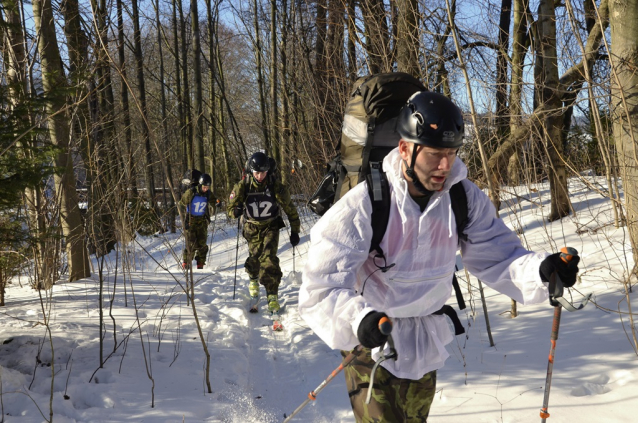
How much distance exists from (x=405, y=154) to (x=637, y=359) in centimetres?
307

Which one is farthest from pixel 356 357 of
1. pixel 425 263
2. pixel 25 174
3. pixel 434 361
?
pixel 25 174

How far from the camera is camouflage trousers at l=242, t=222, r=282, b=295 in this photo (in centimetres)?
653

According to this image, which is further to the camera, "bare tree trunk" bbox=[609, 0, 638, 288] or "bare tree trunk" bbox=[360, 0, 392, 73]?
"bare tree trunk" bbox=[360, 0, 392, 73]

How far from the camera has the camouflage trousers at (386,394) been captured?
2139 millimetres

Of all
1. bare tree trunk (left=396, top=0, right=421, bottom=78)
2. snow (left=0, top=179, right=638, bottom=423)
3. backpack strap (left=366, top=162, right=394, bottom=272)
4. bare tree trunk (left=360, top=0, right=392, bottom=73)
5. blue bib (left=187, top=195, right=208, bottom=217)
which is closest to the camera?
backpack strap (left=366, top=162, right=394, bottom=272)

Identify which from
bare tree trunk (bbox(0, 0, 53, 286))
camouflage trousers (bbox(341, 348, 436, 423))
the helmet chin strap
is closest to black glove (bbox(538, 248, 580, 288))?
the helmet chin strap

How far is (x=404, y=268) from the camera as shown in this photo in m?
2.08

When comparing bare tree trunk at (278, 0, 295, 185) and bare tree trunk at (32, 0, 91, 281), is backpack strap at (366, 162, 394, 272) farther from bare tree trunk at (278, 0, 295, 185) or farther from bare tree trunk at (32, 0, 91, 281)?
bare tree trunk at (278, 0, 295, 185)

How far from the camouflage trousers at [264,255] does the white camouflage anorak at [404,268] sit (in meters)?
4.42

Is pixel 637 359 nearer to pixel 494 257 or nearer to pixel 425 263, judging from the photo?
pixel 494 257

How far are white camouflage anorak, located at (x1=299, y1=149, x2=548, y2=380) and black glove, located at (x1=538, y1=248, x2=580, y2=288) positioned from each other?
38mm

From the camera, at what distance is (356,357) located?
223 centimetres

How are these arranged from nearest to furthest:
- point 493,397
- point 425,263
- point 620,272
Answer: point 425,263 → point 493,397 → point 620,272

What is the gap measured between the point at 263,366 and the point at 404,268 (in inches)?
125
